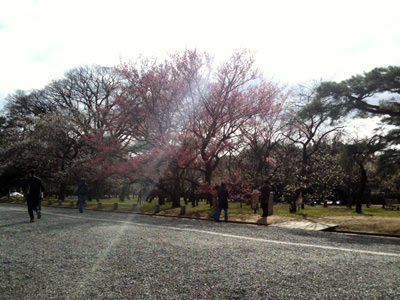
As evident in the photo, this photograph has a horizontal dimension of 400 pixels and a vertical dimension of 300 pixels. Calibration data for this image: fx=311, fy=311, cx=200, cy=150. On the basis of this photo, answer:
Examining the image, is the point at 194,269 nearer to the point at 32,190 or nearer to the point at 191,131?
the point at 32,190

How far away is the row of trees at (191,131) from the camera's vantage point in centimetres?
1405

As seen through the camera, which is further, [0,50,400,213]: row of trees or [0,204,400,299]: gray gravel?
[0,50,400,213]: row of trees

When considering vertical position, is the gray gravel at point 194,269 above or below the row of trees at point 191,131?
below

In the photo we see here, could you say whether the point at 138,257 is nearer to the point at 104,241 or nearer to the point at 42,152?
the point at 104,241

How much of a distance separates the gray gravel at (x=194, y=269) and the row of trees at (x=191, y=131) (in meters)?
7.51

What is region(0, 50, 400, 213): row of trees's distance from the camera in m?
14.1

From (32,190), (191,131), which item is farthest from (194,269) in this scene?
(191,131)

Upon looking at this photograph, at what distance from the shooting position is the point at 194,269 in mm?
5188

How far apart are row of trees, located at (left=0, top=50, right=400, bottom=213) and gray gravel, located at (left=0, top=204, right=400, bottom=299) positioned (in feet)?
24.7

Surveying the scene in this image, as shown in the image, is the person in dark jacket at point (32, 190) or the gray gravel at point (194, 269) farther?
the person in dark jacket at point (32, 190)

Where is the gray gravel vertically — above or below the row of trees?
below

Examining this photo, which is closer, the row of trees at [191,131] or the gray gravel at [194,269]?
the gray gravel at [194,269]

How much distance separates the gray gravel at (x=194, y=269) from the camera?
13.6 feet

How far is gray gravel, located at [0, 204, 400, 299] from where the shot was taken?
163 inches
